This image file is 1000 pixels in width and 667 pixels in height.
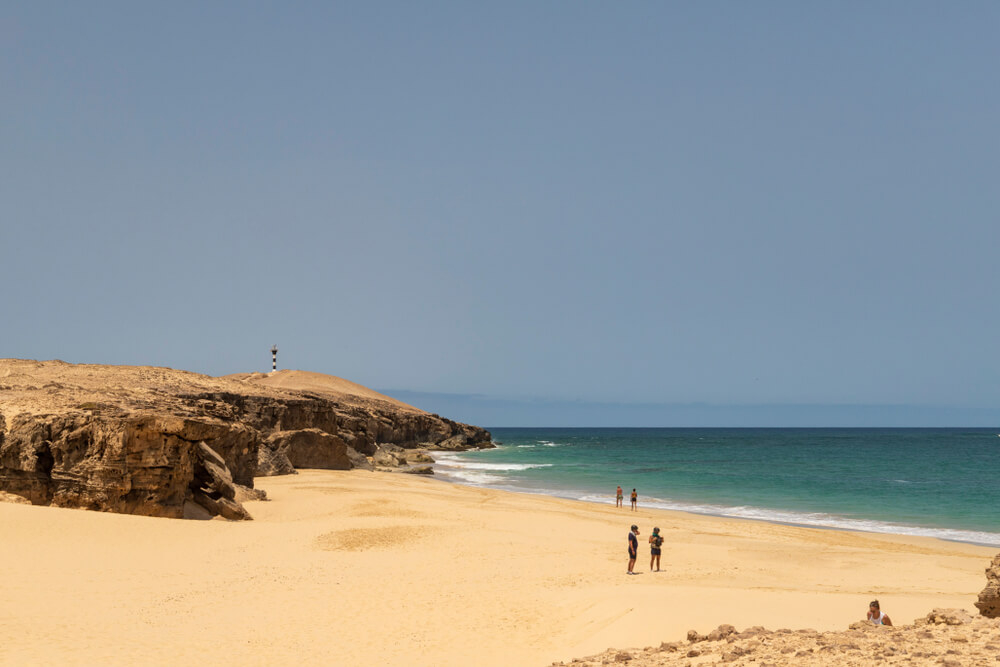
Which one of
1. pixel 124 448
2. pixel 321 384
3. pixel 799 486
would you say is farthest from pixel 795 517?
pixel 321 384

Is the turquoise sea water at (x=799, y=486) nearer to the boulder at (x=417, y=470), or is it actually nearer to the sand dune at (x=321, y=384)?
the boulder at (x=417, y=470)

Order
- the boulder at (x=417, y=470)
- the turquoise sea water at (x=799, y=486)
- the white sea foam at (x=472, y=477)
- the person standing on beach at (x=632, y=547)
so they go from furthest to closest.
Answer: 1. the boulder at (x=417, y=470)
2. the white sea foam at (x=472, y=477)
3. the turquoise sea water at (x=799, y=486)
4. the person standing on beach at (x=632, y=547)

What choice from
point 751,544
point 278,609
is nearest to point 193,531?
point 278,609

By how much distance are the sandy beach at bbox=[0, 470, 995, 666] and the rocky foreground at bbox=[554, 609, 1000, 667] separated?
1623mm

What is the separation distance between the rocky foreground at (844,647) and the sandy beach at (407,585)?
1.62 metres

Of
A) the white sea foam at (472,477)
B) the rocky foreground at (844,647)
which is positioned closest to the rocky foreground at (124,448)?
the white sea foam at (472,477)

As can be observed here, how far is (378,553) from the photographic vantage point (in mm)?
21203

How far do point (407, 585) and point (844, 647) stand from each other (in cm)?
1089

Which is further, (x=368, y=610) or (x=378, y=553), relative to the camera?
(x=378, y=553)

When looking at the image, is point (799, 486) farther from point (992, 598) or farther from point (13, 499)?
point (13, 499)

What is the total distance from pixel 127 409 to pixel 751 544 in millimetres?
22127

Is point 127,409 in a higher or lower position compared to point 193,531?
higher

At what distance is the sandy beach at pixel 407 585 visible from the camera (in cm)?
1248

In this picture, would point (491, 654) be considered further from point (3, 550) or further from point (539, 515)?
point (539, 515)
